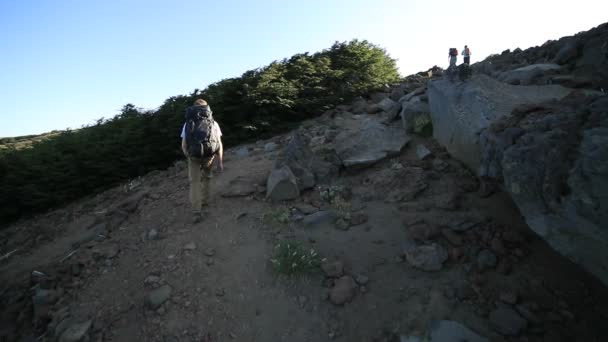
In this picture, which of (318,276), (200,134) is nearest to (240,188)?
(200,134)

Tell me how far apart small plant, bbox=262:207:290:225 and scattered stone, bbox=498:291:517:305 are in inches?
121

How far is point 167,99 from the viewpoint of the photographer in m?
10.6

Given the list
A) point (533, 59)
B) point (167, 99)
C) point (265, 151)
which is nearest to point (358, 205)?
point (265, 151)

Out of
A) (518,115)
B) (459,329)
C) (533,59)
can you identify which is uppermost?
(533,59)

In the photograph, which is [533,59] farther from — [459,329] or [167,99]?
[167,99]

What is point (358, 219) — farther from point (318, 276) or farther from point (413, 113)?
point (413, 113)

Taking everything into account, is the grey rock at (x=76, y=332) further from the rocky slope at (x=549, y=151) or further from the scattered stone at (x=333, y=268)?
the rocky slope at (x=549, y=151)

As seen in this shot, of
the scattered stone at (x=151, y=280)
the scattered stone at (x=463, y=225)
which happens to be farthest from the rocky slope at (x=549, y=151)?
the scattered stone at (x=151, y=280)

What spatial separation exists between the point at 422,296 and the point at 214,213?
12.4ft

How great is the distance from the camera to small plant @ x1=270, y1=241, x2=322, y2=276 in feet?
13.5

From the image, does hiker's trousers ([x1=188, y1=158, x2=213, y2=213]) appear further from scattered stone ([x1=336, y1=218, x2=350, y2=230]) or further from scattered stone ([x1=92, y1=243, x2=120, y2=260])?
scattered stone ([x1=336, y1=218, x2=350, y2=230])

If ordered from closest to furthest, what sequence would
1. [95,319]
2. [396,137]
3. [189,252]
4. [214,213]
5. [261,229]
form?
[95,319] → [189,252] → [261,229] → [214,213] → [396,137]

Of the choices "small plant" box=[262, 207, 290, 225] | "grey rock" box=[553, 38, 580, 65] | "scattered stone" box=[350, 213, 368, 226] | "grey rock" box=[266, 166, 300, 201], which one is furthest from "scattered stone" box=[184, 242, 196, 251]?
"grey rock" box=[553, 38, 580, 65]

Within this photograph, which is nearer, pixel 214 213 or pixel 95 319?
pixel 95 319
